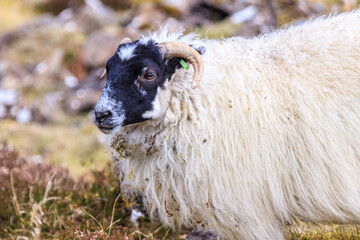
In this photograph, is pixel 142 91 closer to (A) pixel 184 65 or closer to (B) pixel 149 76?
(B) pixel 149 76

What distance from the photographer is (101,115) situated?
323cm

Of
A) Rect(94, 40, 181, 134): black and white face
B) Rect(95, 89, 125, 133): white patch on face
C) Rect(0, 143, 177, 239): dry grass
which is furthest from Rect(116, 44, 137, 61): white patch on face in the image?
Rect(0, 143, 177, 239): dry grass

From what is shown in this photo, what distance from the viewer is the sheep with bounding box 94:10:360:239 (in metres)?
3.29

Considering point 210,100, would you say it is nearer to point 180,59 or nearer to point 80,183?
point 180,59

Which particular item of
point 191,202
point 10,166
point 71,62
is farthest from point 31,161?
point 71,62

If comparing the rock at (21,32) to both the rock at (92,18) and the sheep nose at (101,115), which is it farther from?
the sheep nose at (101,115)

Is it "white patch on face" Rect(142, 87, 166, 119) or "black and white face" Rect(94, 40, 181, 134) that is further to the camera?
"white patch on face" Rect(142, 87, 166, 119)

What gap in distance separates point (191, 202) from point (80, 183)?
2.65m

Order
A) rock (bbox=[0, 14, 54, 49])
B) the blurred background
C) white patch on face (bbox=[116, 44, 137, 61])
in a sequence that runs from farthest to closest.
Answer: rock (bbox=[0, 14, 54, 49])
the blurred background
white patch on face (bbox=[116, 44, 137, 61])

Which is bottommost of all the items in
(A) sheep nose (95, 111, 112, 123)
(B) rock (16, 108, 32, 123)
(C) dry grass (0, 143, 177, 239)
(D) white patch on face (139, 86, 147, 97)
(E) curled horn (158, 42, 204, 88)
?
(B) rock (16, 108, 32, 123)

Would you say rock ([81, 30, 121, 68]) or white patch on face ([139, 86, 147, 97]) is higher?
rock ([81, 30, 121, 68])

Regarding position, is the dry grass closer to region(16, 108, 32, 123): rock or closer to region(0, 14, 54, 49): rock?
region(16, 108, 32, 123): rock

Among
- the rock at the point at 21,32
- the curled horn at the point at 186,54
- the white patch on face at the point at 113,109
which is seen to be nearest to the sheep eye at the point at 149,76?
the curled horn at the point at 186,54

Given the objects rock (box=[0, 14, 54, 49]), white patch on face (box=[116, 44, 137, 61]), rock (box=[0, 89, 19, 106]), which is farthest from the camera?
rock (box=[0, 14, 54, 49])
